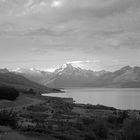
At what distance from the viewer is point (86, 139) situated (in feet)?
72.9

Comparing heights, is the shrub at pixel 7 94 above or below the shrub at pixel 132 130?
above

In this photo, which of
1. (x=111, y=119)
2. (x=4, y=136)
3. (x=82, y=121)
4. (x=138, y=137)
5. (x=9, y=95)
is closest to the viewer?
(x=4, y=136)

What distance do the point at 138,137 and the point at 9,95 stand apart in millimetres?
44270

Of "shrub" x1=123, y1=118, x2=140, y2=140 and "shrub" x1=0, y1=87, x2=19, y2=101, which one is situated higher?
"shrub" x1=0, y1=87, x2=19, y2=101

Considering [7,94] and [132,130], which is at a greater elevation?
[7,94]

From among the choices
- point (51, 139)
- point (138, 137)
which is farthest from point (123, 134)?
point (51, 139)

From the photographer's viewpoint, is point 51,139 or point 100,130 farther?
point 100,130

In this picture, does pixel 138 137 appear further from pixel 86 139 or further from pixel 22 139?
pixel 22 139

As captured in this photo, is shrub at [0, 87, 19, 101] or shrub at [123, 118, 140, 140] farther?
shrub at [0, 87, 19, 101]

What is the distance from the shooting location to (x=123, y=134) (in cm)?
2345

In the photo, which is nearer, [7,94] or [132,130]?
[132,130]

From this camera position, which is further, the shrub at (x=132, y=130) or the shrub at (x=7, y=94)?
the shrub at (x=7, y=94)

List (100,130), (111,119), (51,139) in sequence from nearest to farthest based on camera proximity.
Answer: (51,139), (100,130), (111,119)

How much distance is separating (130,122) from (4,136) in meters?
9.98
